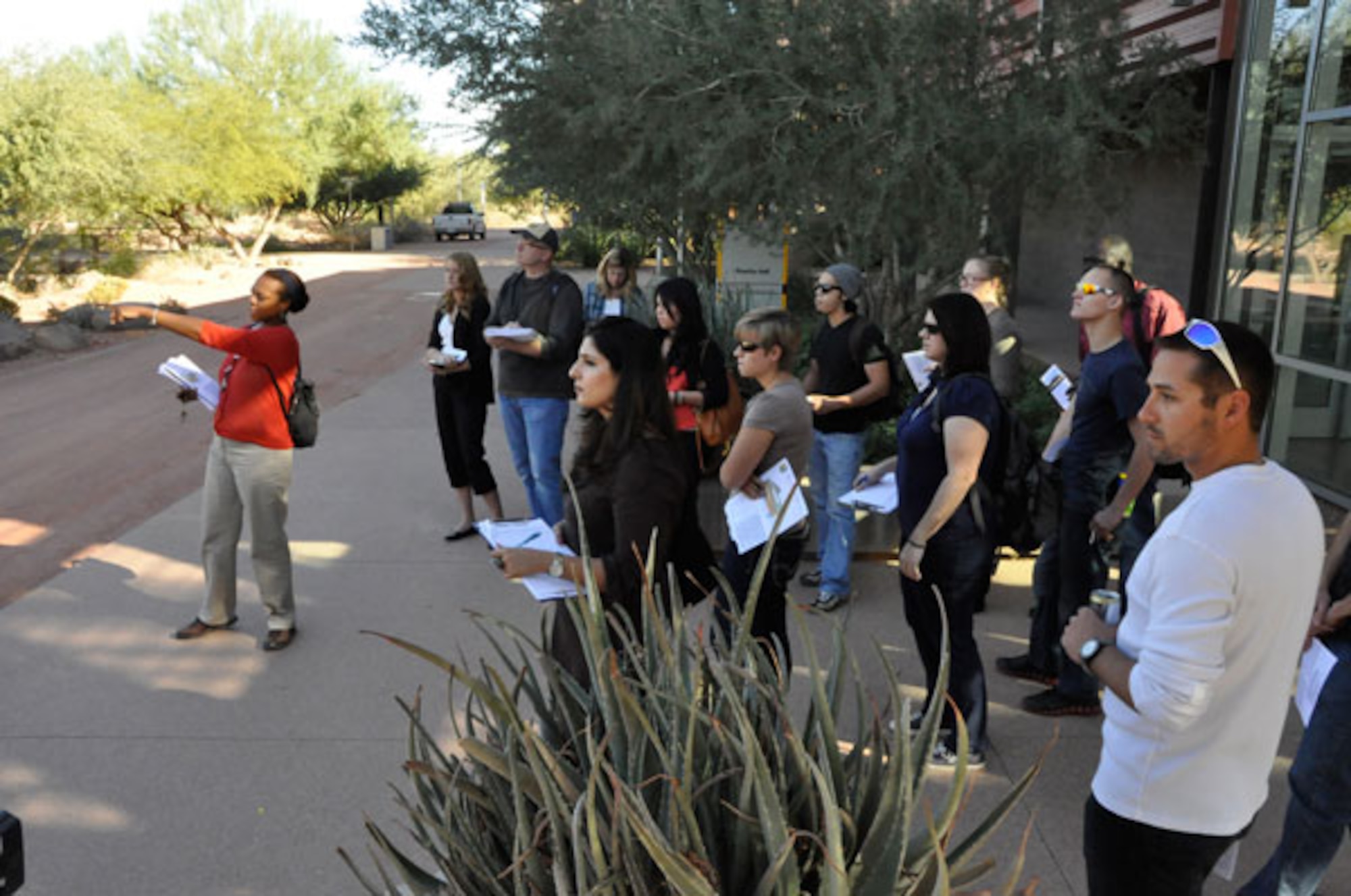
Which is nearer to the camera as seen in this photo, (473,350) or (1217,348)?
(1217,348)

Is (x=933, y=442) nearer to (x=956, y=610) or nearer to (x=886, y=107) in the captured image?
(x=956, y=610)

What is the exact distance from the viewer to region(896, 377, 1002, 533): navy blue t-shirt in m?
3.81

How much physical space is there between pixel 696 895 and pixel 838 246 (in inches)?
Result: 350

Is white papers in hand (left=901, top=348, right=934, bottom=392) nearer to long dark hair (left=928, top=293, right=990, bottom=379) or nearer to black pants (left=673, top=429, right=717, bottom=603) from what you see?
long dark hair (left=928, top=293, right=990, bottom=379)

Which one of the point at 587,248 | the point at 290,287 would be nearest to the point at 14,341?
the point at 290,287

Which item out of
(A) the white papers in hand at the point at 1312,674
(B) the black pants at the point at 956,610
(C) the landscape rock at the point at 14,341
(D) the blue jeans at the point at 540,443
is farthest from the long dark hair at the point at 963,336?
(C) the landscape rock at the point at 14,341

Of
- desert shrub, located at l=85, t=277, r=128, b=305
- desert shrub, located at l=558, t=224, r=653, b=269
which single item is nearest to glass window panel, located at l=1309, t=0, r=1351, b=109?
desert shrub, located at l=558, t=224, r=653, b=269

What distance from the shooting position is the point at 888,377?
568cm

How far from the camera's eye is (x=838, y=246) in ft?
32.9

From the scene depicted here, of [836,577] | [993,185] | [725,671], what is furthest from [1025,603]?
[725,671]

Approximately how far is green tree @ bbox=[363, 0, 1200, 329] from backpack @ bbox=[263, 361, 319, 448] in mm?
3379

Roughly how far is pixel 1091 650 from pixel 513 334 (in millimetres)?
4299

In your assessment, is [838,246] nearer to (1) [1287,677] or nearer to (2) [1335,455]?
(2) [1335,455]

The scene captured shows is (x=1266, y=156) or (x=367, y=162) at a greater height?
(x=367, y=162)
